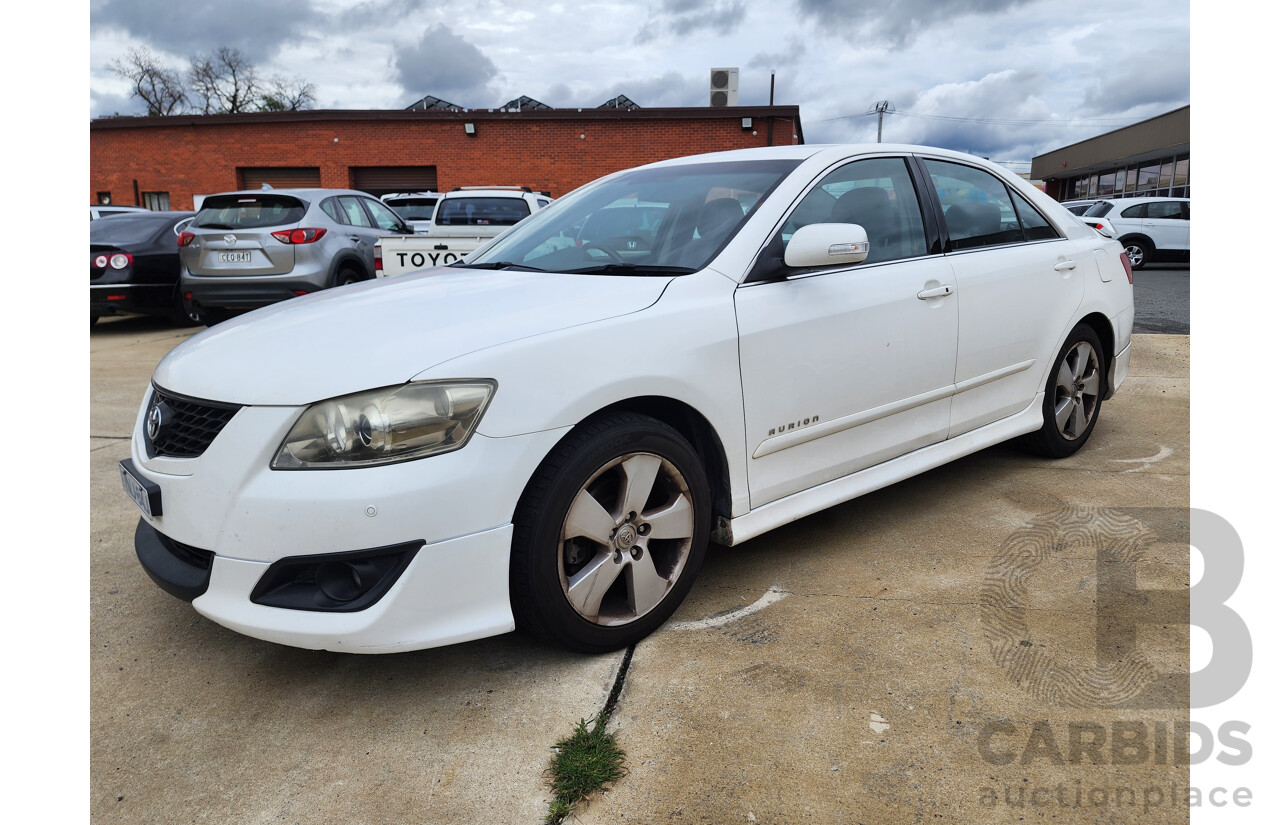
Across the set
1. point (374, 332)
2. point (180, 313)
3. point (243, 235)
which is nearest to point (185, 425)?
point (374, 332)

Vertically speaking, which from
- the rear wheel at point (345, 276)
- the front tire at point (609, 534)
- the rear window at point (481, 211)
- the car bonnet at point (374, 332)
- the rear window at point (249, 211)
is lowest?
the front tire at point (609, 534)

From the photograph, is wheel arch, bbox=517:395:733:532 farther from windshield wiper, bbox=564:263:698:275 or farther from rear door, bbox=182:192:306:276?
rear door, bbox=182:192:306:276

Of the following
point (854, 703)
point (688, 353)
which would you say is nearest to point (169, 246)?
point (688, 353)

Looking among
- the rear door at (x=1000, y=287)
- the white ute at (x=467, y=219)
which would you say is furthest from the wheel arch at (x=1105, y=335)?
the white ute at (x=467, y=219)

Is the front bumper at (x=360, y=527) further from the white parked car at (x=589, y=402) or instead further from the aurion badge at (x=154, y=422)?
the aurion badge at (x=154, y=422)

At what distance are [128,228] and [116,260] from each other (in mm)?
549

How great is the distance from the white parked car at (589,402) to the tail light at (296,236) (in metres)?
5.39

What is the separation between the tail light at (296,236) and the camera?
807cm

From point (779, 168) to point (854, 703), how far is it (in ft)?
6.05

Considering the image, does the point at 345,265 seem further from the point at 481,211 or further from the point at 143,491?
the point at 143,491

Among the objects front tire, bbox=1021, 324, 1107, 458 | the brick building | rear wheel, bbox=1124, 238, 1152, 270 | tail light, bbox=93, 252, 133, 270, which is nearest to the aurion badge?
front tire, bbox=1021, 324, 1107, 458

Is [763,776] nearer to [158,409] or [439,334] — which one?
[439,334]

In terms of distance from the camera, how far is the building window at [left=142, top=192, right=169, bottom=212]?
24062 millimetres

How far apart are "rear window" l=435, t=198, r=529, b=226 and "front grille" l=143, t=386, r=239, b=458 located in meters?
7.84
